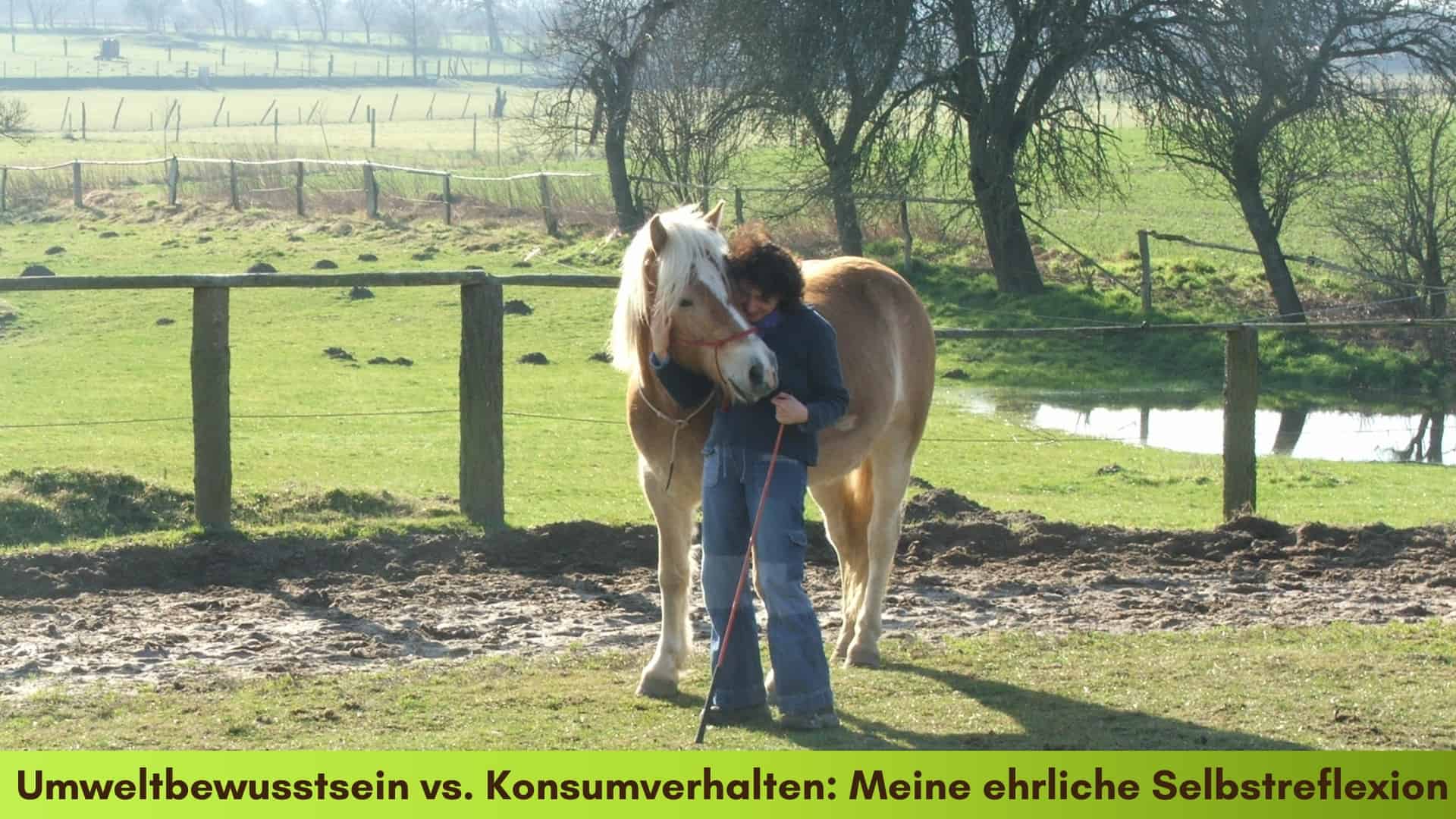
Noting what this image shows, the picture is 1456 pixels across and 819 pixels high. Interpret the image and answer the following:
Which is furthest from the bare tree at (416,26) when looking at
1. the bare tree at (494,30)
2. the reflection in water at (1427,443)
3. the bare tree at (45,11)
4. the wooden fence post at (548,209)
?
the reflection in water at (1427,443)

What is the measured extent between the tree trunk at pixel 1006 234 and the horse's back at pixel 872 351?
15793 mm

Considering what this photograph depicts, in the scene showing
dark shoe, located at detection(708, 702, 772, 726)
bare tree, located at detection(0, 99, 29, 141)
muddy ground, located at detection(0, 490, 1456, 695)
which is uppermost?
bare tree, located at detection(0, 99, 29, 141)

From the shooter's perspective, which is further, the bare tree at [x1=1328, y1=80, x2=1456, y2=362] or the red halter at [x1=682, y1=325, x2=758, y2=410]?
the bare tree at [x1=1328, y1=80, x2=1456, y2=362]

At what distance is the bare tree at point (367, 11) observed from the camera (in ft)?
494

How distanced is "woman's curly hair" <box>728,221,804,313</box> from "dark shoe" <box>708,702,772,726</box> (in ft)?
4.38

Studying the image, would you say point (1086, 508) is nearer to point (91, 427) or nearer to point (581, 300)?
point (91, 427)

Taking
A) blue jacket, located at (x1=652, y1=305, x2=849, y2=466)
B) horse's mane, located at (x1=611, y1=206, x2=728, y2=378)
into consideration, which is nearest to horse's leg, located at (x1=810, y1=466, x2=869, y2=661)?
blue jacket, located at (x1=652, y1=305, x2=849, y2=466)

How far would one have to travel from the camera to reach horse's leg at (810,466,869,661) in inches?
247

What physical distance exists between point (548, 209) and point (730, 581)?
23647 millimetres

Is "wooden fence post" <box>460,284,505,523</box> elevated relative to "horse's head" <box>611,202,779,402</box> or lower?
lower

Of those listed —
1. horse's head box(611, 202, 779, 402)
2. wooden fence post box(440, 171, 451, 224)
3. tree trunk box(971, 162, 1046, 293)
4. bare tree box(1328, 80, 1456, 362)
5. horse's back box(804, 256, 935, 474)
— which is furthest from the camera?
wooden fence post box(440, 171, 451, 224)

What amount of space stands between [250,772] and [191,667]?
1740mm

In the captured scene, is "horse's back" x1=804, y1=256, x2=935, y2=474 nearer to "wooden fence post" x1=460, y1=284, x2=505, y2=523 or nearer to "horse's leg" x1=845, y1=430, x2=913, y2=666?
"horse's leg" x1=845, y1=430, x2=913, y2=666

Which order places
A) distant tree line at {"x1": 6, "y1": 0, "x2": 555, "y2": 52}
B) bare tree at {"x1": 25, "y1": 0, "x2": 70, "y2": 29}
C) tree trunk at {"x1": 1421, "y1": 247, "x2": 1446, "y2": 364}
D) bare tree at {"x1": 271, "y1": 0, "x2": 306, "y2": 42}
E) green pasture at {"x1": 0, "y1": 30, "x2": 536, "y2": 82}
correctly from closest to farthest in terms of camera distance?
tree trunk at {"x1": 1421, "y1": 247, "x2": 1446, "y2": 364} < green pasture at {"x1": 0, "y1": 30, "x2": 536, "y2": 82} < bare tree at {"x1": 25, "y1": 0, "x2": 70, "y2": 29} < distant tree line at {"x1": 6, "y1": 0, "x2": 555, "y2": 52} < bare tree at {"x1": 271, "y1": 0, "x2": 306, "y2": 42}
